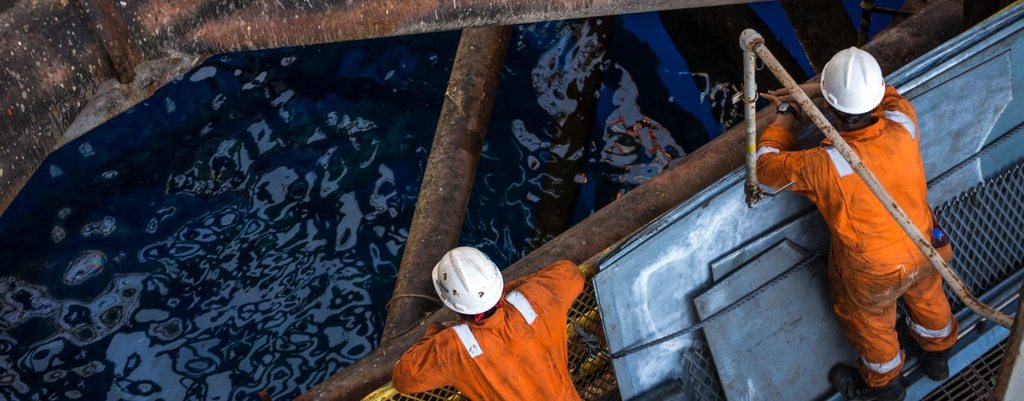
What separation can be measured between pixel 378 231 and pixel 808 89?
149 inches

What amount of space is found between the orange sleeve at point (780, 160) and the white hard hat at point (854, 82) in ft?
0.92

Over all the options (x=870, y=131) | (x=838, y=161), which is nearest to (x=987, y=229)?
(x=870, y=131)

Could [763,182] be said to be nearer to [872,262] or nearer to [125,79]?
[872,262]

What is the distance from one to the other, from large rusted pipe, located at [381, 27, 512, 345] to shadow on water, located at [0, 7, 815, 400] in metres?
1.68

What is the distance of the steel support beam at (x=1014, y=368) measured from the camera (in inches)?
146

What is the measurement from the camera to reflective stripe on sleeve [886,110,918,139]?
4.52 m

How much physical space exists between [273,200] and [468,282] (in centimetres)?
401

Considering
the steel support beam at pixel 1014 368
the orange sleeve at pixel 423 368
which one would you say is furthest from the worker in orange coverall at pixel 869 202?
the orange sleeve at pixel 423 368

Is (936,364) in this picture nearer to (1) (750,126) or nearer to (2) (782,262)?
(2) (782,262)

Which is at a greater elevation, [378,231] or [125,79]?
[125,79]

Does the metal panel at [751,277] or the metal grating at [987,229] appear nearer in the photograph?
the metal panel at [751,277]

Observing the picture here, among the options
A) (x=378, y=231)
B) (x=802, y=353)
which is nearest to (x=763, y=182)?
(x=802, y=353)

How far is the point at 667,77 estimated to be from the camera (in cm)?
889

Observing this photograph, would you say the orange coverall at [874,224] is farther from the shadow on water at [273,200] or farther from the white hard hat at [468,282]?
the shadow on water at [273,200]
